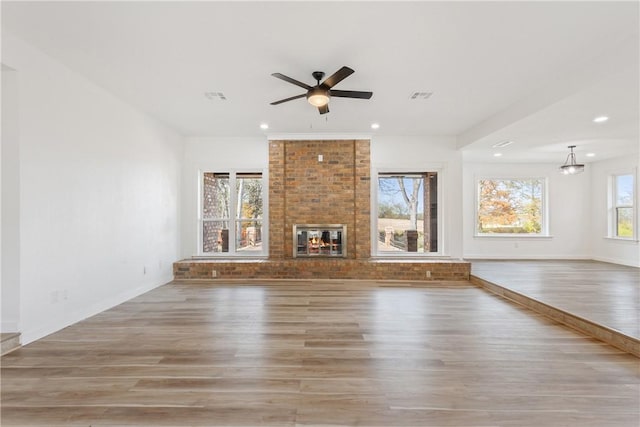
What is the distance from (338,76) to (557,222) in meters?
7.59

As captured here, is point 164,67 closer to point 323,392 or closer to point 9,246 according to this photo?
point 9,246

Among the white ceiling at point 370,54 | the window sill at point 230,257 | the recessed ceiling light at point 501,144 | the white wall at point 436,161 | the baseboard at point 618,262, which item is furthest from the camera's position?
the baseboard at point 618,262

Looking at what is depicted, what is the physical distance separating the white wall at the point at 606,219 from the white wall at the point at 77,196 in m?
9.79

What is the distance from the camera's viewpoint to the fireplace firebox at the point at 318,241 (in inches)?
233

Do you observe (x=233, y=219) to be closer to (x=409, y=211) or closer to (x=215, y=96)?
(x=215, y=96)

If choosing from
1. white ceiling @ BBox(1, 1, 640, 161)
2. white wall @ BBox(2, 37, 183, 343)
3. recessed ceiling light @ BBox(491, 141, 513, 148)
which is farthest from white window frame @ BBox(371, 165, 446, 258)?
white wall @ BBox(2, 37, 183, 343)

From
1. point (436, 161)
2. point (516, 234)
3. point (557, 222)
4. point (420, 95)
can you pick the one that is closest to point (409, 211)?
point (436, 161)

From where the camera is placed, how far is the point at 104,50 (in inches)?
110

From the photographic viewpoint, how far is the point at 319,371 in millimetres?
2270

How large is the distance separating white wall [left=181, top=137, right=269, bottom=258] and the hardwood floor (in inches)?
114

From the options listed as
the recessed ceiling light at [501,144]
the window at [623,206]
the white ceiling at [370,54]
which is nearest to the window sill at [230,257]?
the white ceiling at [370,54]

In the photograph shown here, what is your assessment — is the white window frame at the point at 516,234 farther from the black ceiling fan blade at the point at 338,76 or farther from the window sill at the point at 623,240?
the black ceiling fan blade at the point at 338,76

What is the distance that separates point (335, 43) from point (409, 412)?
2.90 metres

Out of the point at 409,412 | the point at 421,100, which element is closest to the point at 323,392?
the point at 409,412
